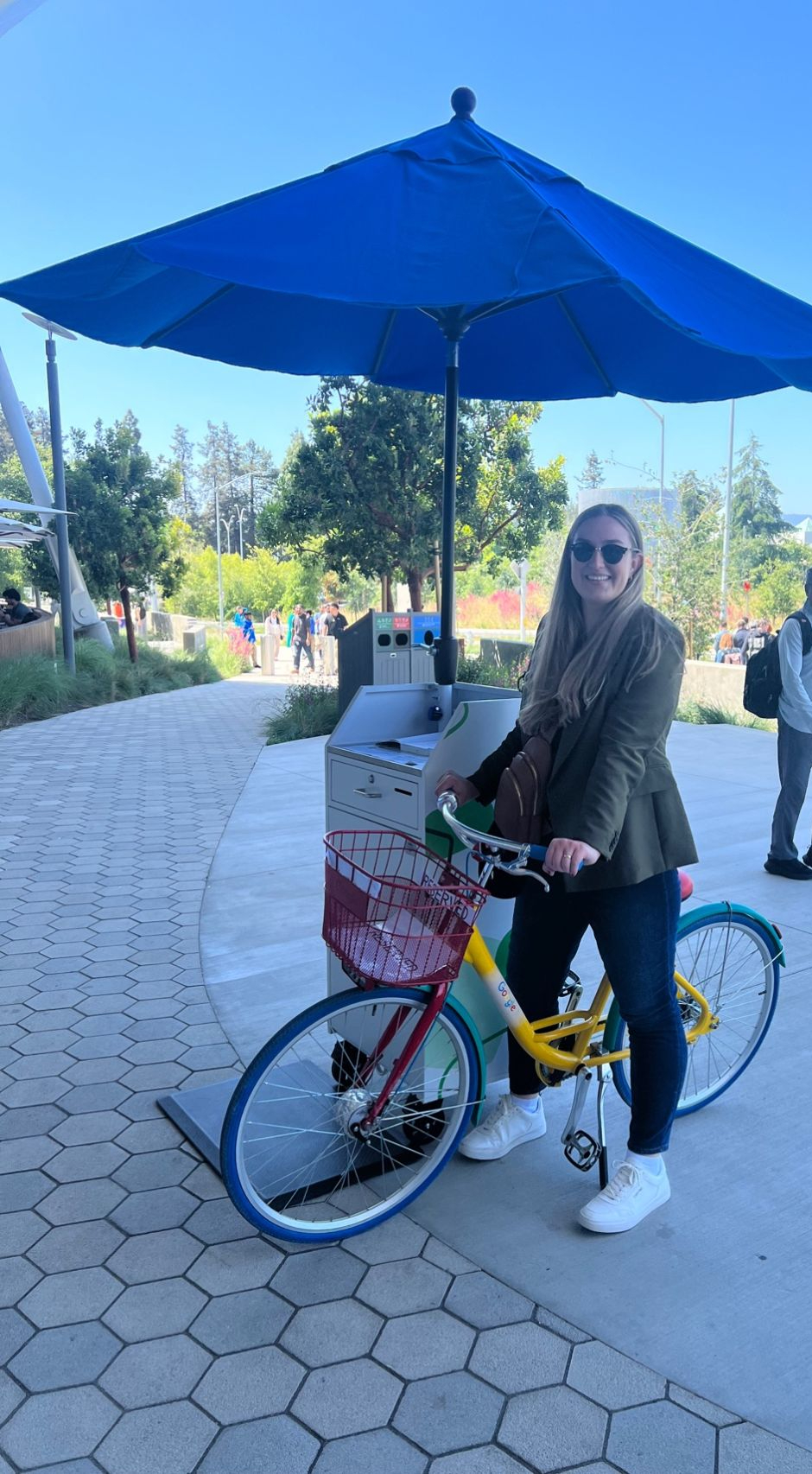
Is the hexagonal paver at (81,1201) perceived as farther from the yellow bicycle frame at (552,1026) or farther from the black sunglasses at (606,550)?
the black sunglasses at (606,550)

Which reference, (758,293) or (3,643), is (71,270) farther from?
(3,643)

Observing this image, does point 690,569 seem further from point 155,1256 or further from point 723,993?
point 155,1256

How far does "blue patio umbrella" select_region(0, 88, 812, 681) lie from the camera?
6.49 ft

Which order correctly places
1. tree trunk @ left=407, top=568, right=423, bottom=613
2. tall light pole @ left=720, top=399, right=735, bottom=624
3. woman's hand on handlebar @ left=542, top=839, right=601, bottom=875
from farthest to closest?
tall light pole @ left=720, top=399, right=735, bottom=624 → tree trunk @ left=407, top=568, right=423, bottom=613 → woman's hand on handlebar @ left=542, top=839, right=601, bottom=875

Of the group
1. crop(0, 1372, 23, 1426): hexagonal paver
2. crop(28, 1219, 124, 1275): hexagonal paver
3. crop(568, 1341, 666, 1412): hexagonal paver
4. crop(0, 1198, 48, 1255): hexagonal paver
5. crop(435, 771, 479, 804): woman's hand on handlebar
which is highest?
crop(435, 771, 479, 804): woman's hand on handlebar

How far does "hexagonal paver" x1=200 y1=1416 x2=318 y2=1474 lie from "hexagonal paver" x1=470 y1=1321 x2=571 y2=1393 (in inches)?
15.1

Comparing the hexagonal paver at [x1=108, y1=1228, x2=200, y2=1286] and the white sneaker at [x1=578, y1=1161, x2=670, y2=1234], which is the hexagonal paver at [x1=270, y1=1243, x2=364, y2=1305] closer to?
the hexagonal paver at [x1=108, y1=1228, x2=200, y2=1286]

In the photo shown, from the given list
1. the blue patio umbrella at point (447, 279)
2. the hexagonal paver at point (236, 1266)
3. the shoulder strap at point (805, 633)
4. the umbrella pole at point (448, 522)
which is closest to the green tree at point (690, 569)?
the shoulder strap at point (805, 633)

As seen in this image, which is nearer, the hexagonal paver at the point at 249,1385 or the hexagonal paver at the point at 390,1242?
the hexagonal paver at the point at 249,1385

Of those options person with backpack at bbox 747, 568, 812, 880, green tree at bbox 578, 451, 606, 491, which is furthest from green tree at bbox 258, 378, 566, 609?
green tree at bbox 578, 451, 606, 491

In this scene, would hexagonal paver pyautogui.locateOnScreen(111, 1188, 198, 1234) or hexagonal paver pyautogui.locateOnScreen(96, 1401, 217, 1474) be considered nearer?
hexagonal paver pyautogui.locateOnScreen(96, 1401, 217, 1474)

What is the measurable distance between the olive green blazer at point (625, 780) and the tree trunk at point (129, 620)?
57.9ft

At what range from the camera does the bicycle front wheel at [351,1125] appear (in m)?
2.25

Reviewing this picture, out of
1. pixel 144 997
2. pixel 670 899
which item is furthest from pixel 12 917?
pixel 670 899
